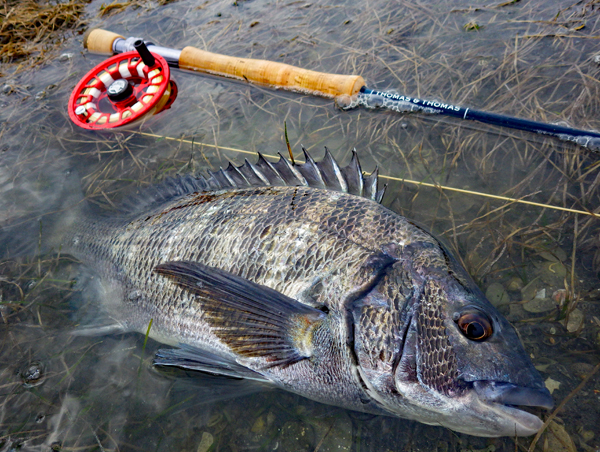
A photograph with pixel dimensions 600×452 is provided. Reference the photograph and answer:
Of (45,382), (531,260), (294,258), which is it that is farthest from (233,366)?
(531,260)

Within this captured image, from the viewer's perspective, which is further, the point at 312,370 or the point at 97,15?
the point at 97,15

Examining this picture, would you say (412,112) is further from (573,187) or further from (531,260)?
(531,260)

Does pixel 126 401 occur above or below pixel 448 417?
below

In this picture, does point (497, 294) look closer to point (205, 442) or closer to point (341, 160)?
point (341, 160)

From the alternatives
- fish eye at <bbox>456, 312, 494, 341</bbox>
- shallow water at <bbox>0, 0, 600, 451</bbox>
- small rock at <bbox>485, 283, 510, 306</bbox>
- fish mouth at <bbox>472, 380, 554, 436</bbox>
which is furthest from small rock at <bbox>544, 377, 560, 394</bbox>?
fish eye at <bbox>456, 312, 494, 341</bbox>

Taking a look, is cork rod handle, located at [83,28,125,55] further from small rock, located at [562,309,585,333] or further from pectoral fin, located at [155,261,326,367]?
small rock, located at [562,309,585,333]

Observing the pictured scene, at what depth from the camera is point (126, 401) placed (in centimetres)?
234

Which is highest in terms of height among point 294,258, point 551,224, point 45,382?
point 294,258

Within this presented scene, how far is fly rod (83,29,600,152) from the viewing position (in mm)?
2833

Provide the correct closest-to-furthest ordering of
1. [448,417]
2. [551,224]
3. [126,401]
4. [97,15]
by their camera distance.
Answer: [448,417] < [126,401] < [551,224] < [97,15]

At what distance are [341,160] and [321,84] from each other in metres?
0.78

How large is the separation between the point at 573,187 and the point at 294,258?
6.67ft

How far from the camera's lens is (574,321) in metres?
2.15

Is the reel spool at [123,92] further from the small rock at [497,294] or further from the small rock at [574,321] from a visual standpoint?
the small rock at [574,321]
